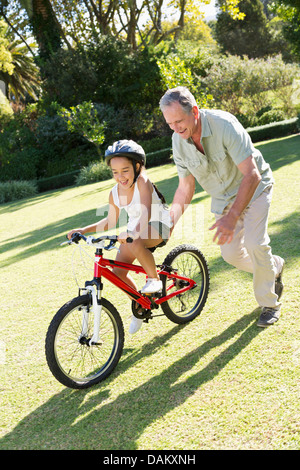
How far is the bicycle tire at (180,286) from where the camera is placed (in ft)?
13.4

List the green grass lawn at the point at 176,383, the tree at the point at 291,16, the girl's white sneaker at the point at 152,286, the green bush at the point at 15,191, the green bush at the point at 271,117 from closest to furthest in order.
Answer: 1. the green grass lawn at the point at 176,383
2. the girl's white sneaker at the point at 152,286
3. the tree at the point at 291,16
4. the green bush at the point at 15,191
5. the green bush at the point at 271,117

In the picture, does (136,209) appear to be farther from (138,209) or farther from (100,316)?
(100,316)

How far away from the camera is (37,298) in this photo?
5.78 m

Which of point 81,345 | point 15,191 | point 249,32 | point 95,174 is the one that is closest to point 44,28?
point 15,191

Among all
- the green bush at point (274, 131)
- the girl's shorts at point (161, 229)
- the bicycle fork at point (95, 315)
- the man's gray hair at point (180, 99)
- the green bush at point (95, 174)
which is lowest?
the green bush at point (95, 174)

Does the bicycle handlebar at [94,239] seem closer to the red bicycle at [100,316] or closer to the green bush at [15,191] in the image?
the red bicycle at [100,316]

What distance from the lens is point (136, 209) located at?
3.55 meters

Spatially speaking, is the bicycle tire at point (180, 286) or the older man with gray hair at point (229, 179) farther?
the bicycle tire at point (180, 286)

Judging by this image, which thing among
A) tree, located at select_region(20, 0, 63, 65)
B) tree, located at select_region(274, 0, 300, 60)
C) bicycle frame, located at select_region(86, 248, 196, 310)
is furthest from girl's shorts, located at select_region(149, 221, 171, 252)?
tree, located at select_region(20, 0, 63, 65)

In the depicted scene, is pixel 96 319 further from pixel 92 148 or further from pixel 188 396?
pixel 92 148

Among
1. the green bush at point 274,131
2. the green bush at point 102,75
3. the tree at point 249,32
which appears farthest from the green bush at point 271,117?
the tree at point 249,32

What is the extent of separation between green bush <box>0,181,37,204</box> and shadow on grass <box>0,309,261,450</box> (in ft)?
58.3

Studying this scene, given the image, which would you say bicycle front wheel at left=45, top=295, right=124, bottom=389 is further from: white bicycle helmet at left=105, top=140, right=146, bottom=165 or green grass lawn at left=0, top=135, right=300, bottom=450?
white bicycle helmet at left=105, top=140, right=146, bottom=165

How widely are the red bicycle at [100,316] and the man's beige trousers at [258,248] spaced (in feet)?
1.73
